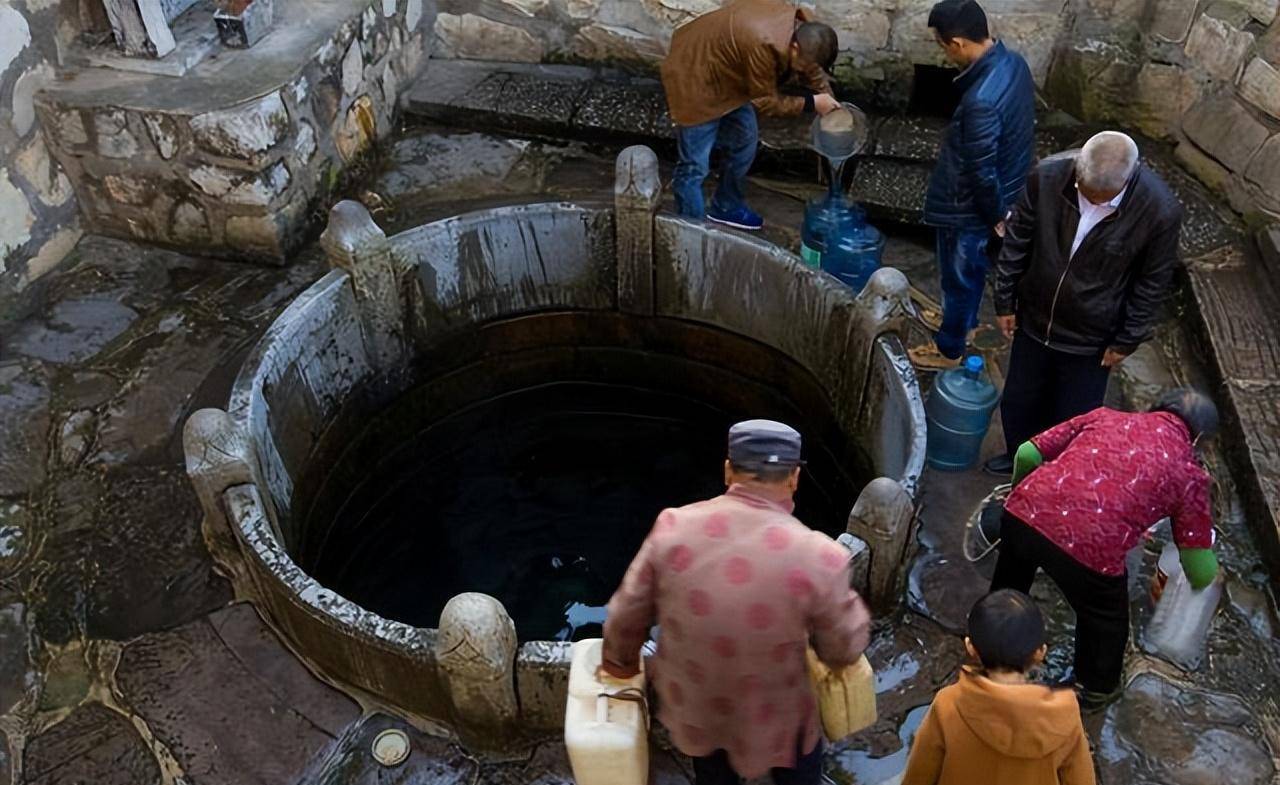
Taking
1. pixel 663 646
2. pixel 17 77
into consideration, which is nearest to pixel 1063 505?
pixel 663 646

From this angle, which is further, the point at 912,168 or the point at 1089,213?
the point at 912,168

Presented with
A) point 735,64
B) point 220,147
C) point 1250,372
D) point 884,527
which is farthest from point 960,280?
point 220,147

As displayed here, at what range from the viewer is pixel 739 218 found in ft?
19.2

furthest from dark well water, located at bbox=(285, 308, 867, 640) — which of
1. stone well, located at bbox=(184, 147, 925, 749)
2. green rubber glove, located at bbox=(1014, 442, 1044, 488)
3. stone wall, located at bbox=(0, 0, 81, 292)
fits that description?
stone wall, located at bbox=(0, 0, 81, 292)

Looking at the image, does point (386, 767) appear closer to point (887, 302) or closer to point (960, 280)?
point (887, 302)

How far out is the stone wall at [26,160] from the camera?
505cm

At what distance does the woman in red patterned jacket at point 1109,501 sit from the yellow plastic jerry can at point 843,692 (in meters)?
0.98

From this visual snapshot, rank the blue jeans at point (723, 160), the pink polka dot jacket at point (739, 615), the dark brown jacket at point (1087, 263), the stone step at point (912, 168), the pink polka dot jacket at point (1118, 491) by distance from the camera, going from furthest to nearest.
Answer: the blue jeans at point (723, 160) < the stone step at point (912, 168) < the dark brown jacket at point (1087, 263) < the pink polka dot jacket at point (1118, 491) < the pink polka dot jacket at point (739, 615)

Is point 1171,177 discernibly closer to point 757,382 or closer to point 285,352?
point 757,382

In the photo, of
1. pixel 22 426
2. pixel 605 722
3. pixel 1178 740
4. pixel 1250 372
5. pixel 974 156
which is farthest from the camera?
pixel 1250 372

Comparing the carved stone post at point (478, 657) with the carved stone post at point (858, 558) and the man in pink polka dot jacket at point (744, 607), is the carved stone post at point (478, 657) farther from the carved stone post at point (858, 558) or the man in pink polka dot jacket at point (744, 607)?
the carved stone post at point (858, 558)

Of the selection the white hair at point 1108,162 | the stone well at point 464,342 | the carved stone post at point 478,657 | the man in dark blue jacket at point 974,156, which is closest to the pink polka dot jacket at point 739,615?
the carved stone post at point 478,657

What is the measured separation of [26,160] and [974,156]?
4.36 meters

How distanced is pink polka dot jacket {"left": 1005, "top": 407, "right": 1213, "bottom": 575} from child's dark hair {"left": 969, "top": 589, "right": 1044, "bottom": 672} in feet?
2.18
